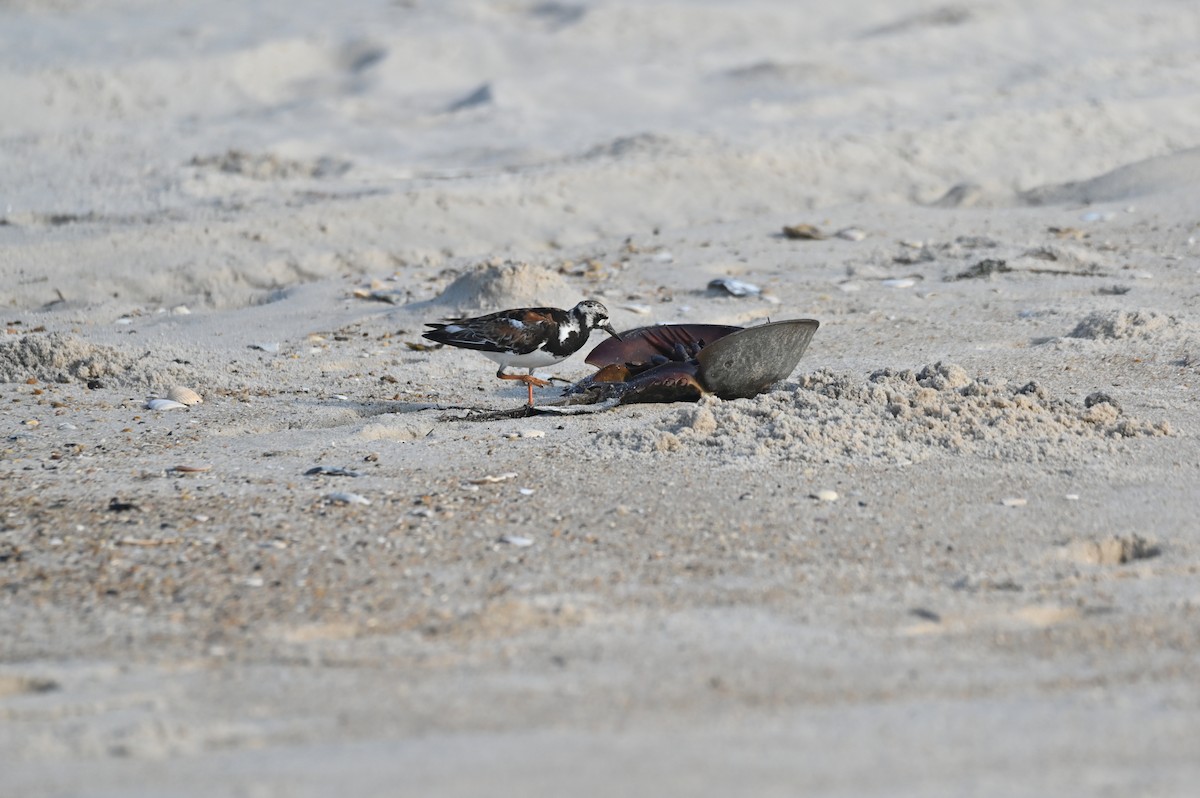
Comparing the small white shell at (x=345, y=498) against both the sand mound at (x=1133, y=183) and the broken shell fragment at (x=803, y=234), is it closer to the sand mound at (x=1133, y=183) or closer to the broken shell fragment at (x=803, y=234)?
the broken shell fragment at (x=803, y=234)

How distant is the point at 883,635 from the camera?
10.1 feet

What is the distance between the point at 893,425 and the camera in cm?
464

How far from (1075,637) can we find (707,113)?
9449 millimetres

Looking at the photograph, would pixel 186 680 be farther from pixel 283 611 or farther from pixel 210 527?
pixel 210 527

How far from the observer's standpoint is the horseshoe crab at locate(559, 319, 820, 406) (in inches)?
203

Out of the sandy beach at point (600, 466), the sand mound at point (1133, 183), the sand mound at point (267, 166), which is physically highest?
the sand mound at point (267, 166)

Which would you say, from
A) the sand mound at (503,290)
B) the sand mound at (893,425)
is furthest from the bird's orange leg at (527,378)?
the sand mound at (503,290)

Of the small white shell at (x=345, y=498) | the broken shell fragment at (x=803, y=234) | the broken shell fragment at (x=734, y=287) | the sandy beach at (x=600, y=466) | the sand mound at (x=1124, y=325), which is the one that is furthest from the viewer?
the broken shell fragment at (x=803, y=234)

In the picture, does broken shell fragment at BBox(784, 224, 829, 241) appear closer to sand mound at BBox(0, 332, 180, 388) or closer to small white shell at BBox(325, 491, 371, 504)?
sand mound at BBox(0, 332, 180, 388)

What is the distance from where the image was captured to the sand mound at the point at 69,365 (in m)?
5.71

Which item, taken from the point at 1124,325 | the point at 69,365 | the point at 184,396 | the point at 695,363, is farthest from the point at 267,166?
the point at 1124,325

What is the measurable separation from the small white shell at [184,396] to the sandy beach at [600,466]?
6 centimetres

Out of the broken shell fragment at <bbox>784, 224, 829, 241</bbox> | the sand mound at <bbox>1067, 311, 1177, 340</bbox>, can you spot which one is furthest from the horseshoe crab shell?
the broken shell fragment at <bbox>784, 224, 829, 241</bbox>

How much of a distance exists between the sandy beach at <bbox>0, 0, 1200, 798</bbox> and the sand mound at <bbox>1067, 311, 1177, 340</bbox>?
0.03 m
